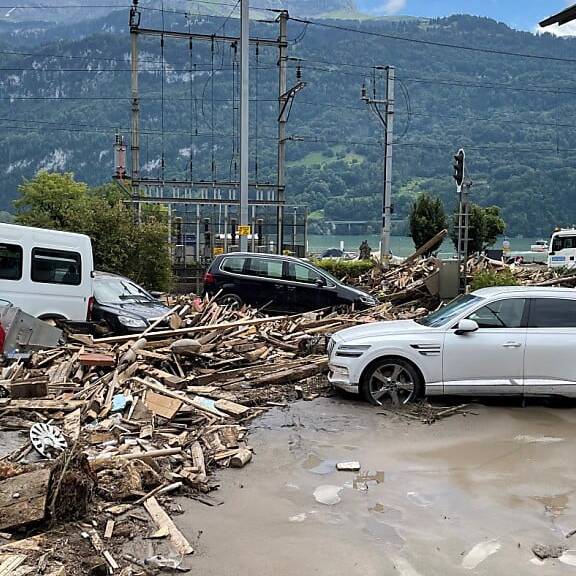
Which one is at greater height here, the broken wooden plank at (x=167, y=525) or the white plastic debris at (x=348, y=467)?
the broken wooden plank at (x=167, y=525)

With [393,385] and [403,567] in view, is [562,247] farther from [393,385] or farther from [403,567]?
[403,567]

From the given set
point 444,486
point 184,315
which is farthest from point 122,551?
point 184,315

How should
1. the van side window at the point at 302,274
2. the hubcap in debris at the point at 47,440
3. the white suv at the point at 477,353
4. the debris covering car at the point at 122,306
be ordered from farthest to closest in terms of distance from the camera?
the van side window at the point at 302,274
the debris covering car at the point at 122,306
the white suv at the point at 477,353
the hubcap in debris at the point at 47,440

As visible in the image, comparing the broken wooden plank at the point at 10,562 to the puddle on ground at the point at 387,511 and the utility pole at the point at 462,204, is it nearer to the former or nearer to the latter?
the puddle on ground at the point at 387,511

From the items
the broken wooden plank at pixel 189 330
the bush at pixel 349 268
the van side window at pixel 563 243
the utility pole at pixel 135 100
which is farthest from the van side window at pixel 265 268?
the van side window at pixel 563 243

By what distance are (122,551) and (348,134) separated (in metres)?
86.4

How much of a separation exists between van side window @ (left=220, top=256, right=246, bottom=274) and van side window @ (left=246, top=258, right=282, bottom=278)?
8.6 inches

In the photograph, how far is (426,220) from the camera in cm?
4297

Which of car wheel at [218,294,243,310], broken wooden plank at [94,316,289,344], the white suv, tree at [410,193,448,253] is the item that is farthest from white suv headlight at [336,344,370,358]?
tree at [410,193,448,253]

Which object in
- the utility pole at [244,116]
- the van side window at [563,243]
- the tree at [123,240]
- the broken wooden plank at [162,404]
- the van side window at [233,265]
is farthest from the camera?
the van side window at [563,243]

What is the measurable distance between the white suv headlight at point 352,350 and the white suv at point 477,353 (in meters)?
0.01

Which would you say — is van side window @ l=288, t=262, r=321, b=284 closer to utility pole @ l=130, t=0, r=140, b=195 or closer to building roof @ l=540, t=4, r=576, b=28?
building roof @ l=540, t=4, r=576, b=28

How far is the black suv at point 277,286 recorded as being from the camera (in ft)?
61.1

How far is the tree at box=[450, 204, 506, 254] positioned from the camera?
43969 mm
